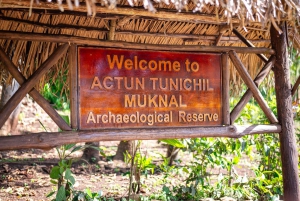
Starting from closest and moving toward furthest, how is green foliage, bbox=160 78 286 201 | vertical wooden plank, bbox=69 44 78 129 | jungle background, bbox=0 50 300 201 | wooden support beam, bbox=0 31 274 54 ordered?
wooden support beam, bbox=0 31 274 54, vertical wooden plank, bbox=69 44 78 129, jungle background, bbox=0 50 300 201, green foliage, bbox=160 78 286 201

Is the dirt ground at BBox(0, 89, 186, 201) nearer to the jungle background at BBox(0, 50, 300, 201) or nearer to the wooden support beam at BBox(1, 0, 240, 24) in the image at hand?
the jungle background at BBox(0, 50, 300, 201)

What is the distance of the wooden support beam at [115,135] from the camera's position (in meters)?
2.75

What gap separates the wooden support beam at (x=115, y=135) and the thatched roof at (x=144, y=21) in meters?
0.95

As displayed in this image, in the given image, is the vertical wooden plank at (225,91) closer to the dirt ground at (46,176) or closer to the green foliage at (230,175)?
the green foliage at (230,175)

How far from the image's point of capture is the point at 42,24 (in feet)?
11.6

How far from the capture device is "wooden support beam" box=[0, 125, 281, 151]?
275 cm

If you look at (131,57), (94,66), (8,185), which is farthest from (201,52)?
(8,185)

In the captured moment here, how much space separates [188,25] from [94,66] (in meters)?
1.43

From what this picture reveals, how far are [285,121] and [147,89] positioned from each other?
1.47 meters

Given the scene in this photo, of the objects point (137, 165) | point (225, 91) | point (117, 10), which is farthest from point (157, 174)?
point (117, 10)

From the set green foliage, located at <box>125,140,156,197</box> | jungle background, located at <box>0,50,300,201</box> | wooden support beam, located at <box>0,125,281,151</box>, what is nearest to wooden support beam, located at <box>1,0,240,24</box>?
wooden support beam, located at <box>0,125,281,151</box>

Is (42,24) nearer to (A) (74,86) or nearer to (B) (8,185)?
(A) (74,86)

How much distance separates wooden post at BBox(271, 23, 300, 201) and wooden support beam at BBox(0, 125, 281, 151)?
123 millimetres

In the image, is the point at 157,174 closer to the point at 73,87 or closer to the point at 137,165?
the point at 137,165
